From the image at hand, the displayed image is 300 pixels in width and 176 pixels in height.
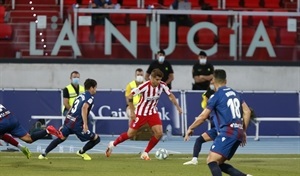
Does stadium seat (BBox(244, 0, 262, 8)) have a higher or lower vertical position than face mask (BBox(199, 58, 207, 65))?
higher

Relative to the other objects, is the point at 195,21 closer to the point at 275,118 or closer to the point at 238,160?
the point at 275,118

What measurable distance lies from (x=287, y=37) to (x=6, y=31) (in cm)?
821

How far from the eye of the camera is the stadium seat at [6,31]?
97.7 ft

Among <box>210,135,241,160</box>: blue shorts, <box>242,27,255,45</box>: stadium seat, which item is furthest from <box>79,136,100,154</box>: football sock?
<box>242,27,255,45</box>: stadium seat

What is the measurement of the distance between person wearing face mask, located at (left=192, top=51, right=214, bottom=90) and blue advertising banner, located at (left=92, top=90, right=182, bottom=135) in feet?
2.31

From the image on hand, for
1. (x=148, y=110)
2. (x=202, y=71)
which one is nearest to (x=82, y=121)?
(x=148, y=110)

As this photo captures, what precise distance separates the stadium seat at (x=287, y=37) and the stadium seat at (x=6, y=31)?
793 centimetres

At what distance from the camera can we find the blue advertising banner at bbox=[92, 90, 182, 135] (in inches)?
1171

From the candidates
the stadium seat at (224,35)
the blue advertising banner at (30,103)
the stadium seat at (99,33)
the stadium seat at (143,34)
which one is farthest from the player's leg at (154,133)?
the stadium seat at (224,35)

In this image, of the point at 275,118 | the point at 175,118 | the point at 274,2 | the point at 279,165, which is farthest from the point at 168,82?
the point at 279,165

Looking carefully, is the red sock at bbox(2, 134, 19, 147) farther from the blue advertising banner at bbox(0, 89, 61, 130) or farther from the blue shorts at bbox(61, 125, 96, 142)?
the blue advertising banner at bbox(0, 89, 61, 130)

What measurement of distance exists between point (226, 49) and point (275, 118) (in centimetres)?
255

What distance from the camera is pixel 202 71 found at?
96.9 ft

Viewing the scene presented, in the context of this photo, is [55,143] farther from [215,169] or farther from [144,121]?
[215,169]
